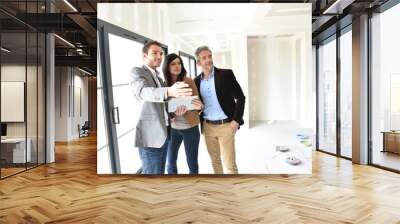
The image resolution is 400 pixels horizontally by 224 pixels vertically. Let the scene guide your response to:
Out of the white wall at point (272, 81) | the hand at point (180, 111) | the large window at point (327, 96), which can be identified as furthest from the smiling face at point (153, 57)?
the large window at point (327, 96)

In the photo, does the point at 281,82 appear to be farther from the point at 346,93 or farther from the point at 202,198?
the point at 346,93

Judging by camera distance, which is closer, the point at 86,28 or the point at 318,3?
the point at 318,3

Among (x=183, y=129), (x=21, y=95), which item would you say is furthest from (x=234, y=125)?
(x=21, y=95)

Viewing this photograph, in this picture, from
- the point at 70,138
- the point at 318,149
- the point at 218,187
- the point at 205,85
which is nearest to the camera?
the point at 218,187

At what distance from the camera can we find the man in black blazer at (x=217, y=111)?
6.00 meters

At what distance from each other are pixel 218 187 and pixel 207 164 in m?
0.67

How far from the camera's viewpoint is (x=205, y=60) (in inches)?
236

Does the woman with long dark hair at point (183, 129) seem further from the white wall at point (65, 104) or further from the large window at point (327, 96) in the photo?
the white wall at point (65, 104)

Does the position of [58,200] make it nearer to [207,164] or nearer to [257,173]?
[207,164]

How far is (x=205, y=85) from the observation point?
6.01 meters

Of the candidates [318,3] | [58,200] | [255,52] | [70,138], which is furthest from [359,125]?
[70,138]

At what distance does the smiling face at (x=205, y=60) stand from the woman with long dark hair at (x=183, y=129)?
0.28 m

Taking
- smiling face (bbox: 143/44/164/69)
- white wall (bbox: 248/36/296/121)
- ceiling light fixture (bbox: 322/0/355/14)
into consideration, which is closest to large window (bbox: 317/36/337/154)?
ceiling light fixture (bbox: 322/0/355/14)

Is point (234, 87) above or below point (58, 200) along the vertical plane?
above
